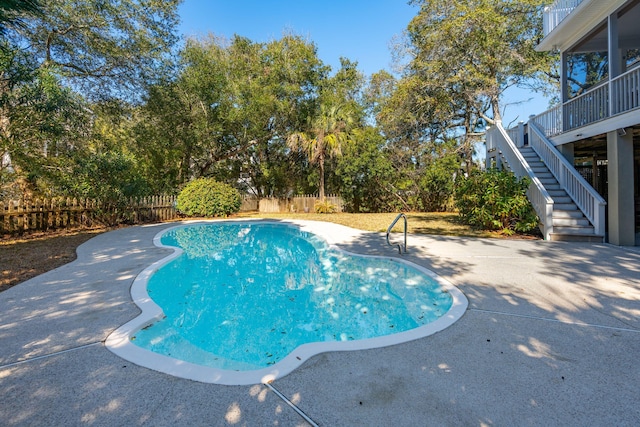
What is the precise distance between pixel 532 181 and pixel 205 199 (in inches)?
524

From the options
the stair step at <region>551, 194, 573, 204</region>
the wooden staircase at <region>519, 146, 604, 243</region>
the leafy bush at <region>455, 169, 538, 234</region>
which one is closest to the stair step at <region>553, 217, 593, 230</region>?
the wooden staircase at <region>519, 146, 604, 243</region>

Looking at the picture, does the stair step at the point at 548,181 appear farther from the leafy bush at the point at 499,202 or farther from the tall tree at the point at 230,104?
the tall tree at the point at 230,104

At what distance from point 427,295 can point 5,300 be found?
17.8ft

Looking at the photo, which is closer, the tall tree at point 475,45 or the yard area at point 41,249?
the yard area at point 41,249

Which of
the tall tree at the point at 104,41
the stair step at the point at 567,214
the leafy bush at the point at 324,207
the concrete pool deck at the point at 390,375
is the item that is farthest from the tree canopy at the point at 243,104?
the concrete pool deck at the point at 390,375

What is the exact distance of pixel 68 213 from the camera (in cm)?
1030

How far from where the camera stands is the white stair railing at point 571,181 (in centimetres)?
705

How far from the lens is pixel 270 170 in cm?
2050

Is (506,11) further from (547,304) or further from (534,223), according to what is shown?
(547,304)

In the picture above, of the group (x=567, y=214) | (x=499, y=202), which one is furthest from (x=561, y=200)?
(x=499, y=202)

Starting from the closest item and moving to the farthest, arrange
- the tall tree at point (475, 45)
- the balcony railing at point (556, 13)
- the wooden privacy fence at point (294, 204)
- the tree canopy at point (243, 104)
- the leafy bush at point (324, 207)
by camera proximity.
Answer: the balcony railing at point (556, 13) → the tree canopy at point (243, 104) → the tall tree at point (475, 45) → the leafy bush at point (324, 207) → the wooden privacy fence at point (294, 204)

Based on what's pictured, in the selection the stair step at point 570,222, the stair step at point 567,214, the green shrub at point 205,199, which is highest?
the green shrub at point 205,199

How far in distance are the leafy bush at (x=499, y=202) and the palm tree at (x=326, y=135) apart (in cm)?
830

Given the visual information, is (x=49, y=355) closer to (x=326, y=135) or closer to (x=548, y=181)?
(x=548, y=181)
